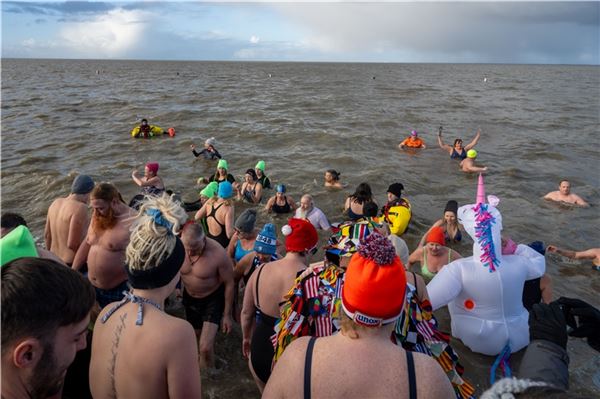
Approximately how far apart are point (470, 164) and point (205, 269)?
11765 millimetres

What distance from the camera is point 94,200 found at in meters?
3.95

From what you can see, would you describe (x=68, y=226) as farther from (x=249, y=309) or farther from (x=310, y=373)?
(x=310, y=373)

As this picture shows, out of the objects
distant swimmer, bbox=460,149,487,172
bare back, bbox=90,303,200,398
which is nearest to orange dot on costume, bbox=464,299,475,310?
bare back, bbox=90,303,200,398

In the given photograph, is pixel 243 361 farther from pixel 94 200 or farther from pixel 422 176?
pixel 422 176

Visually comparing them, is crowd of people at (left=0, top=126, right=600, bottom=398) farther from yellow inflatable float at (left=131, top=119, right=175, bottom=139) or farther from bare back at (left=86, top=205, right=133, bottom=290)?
yellow inflatable float at (left=131, top=119, right=175, bottom=139)

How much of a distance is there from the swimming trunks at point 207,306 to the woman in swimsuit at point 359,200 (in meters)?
3.96

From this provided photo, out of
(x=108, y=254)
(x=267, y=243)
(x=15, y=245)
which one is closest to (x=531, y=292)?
(x=267, y=243)

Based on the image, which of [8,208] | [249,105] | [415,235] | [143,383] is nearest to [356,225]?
[143,383]

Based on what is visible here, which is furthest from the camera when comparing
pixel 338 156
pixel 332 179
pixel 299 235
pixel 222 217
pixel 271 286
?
pixel 338 156

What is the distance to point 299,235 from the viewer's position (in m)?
3.20

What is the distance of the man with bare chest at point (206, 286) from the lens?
403 cm

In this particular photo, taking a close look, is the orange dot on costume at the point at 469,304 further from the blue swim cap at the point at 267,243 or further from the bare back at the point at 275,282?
the blue swim cap at the point at 267,243

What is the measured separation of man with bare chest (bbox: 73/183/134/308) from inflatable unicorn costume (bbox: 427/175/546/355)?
3258mm

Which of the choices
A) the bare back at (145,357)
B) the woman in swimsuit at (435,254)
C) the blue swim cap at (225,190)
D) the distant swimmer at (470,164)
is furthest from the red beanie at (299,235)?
the distant swimmer at (470,164)
